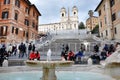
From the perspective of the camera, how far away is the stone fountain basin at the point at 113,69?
32.6ft

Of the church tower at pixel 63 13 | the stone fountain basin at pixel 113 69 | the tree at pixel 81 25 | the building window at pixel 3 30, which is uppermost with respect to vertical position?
the church tower at pixel 63 13

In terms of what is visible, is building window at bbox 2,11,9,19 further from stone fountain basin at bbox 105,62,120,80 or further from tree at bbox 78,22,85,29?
tree at bbox 78,22,85,29

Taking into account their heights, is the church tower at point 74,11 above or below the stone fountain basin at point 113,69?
above

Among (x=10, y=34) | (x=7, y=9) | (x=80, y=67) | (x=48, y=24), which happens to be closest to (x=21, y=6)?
(x=7, y=9)

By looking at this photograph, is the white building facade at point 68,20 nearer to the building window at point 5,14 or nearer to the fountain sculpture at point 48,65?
the building window at point 5,14

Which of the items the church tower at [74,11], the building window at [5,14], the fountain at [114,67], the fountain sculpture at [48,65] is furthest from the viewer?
the church tower at [74,11]

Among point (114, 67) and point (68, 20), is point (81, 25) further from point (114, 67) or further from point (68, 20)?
point (114, 67)

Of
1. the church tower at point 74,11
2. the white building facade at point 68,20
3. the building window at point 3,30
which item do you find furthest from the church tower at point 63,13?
the building window at point 3,30

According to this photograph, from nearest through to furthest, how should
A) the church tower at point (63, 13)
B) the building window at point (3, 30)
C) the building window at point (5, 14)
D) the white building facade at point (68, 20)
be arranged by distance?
the building window at point (3, 30) → the building window at point (5, 14) → the white building facade at point (68, 20) → the church tower at point (63, 13)

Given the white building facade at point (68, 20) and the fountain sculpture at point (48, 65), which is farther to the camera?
the white building facade at point (68, 20)

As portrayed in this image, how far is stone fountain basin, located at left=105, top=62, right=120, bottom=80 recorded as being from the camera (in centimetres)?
994

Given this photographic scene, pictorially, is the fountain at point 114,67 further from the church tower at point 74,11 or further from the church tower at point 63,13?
the church tower at point 63,13

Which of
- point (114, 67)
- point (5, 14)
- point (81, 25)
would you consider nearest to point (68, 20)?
point (81, 25)

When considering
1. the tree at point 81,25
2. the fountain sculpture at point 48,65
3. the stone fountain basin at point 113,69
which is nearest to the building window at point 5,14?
the fountain sculpture at point 48,65
